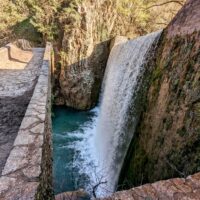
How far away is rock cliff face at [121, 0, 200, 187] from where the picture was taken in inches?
111

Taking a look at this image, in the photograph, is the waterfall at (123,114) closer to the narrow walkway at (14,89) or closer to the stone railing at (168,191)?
the narrow walkway at (14,89)

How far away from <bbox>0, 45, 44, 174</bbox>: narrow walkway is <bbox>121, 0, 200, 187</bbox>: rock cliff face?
86.9 inches

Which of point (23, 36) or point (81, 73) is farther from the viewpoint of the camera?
point (23, 36)

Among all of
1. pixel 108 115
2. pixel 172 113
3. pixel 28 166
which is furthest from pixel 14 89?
pixel 172 113

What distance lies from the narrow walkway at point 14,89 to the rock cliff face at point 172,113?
86.9 inches

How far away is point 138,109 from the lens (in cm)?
478

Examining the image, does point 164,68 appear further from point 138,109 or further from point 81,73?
point 81,73

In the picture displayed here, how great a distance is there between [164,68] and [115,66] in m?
4.41

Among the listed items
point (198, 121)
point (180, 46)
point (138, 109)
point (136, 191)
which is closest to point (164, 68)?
point (180, 46)

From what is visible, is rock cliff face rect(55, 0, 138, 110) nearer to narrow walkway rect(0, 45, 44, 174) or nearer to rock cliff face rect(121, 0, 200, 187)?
narrow walkway rect(0, 45, 44, 174)

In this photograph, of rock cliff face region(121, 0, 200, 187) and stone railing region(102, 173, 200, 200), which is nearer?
stone railing region(102, 173, 200, 200)

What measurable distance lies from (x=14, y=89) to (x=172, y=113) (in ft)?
12.4

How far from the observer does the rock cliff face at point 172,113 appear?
2.82 metres

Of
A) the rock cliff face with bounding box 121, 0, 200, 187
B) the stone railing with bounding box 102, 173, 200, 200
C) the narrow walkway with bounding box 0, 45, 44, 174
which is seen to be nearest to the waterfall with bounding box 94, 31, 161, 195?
the rock cliff face with bounding box 121, 0, 200, 187
